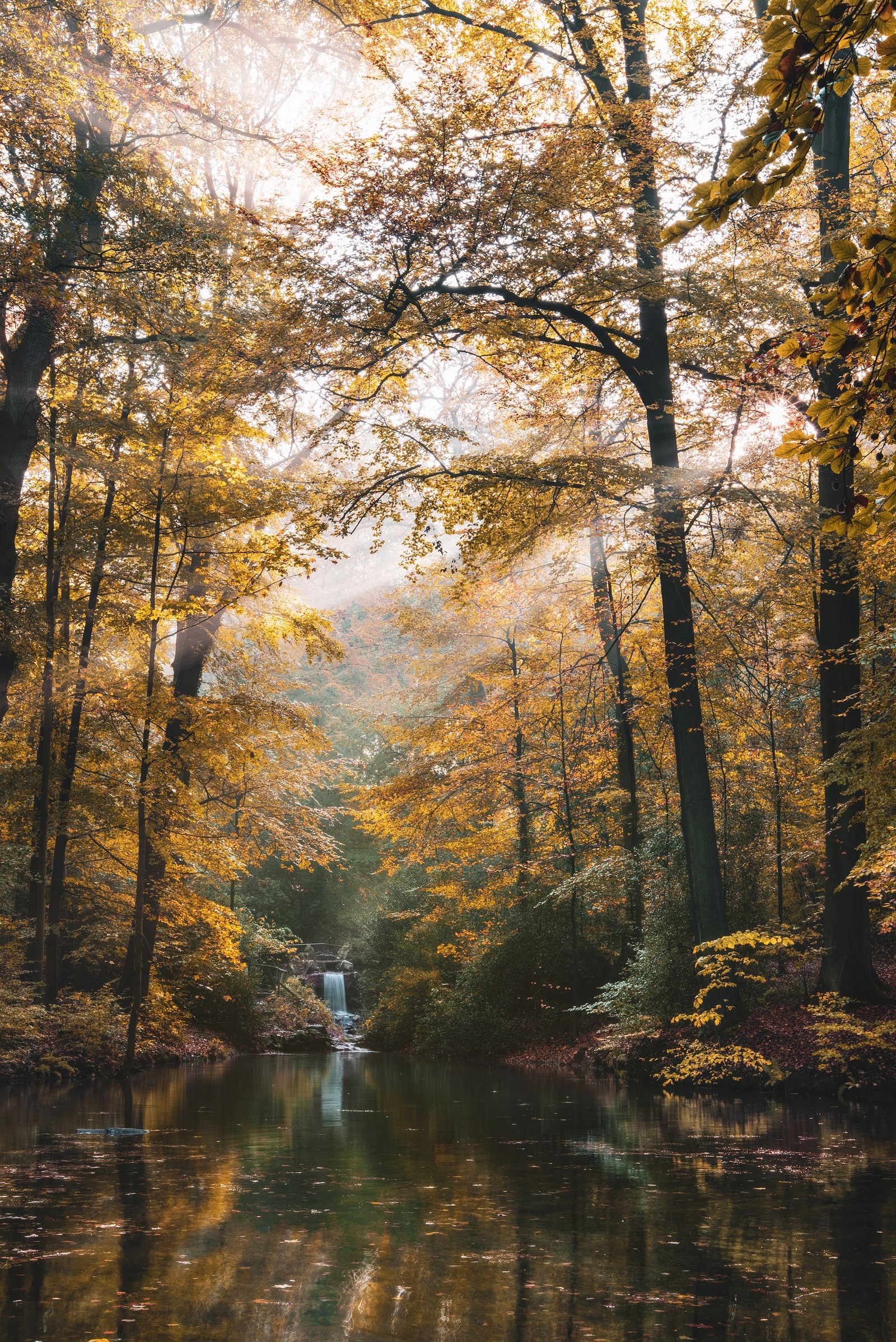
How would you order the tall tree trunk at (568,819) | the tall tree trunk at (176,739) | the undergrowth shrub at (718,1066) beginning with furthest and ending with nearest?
the tall tree trunk at (568,819), the tall tree trunk at (176,739), the undergrowth shrub at (718,1066)

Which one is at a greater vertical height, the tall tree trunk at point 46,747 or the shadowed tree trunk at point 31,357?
the shadowed tree trunk at point 31,357

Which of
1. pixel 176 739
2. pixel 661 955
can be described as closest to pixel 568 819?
pixel 661 955

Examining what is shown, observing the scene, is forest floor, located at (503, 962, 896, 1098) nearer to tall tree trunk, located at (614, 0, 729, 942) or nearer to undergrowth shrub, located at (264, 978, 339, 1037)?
tall tree trunk, located at (614, 0, 729, 942)

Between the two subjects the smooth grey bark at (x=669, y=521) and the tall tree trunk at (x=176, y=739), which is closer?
the smooth grey bark at (x=669, y=521)

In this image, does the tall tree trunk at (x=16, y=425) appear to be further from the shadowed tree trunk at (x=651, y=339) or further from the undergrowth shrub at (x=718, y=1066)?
the undergrowth shrub at (x=718, y=1066)

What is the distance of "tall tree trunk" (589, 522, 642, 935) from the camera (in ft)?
52.3

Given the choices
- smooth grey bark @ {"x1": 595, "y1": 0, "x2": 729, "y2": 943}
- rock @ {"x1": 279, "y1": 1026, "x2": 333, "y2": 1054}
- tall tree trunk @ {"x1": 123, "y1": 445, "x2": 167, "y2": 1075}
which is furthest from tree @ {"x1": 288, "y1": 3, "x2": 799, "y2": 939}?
rock @ {"x1": 279, "y1": 1026, "x2": 333, "y2": 1054}

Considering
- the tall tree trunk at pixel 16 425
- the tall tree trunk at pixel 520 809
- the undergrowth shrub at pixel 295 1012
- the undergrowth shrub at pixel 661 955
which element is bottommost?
the undergrowth shrub at pixel 295 1012

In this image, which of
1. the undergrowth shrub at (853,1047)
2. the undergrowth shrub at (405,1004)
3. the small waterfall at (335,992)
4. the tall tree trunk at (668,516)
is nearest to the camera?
the undergrowth shrub at (853,1047)

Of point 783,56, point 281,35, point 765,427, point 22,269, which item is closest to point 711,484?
point 765,427

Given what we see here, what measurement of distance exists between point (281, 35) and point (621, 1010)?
604 inches

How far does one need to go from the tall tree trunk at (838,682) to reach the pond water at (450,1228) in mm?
2246

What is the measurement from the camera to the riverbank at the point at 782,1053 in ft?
30.9

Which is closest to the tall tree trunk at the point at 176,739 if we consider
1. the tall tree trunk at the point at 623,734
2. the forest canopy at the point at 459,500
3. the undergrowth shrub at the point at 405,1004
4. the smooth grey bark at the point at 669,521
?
the forest canopy at the point at 459,500
